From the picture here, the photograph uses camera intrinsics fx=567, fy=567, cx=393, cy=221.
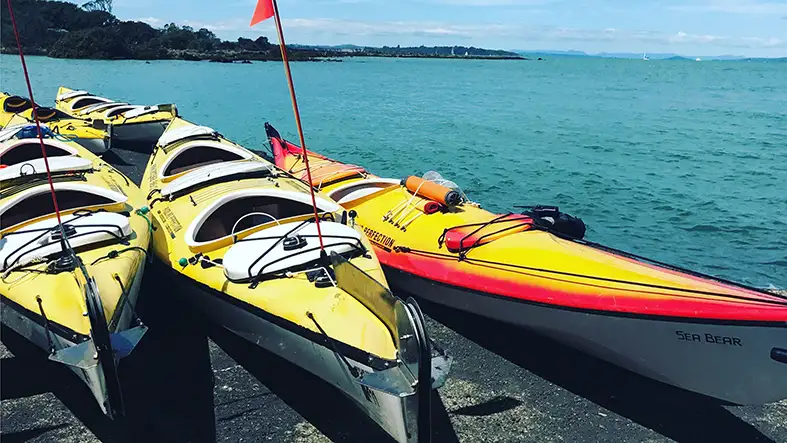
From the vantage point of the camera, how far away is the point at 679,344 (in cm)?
562

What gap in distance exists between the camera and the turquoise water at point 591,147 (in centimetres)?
1550

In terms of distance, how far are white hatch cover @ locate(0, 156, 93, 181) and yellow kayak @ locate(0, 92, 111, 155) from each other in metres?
7.53

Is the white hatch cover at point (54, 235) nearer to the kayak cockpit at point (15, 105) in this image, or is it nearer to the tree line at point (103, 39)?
the kayak cockpit at point (15, 105)

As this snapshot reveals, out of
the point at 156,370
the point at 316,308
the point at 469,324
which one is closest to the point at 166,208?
the point at 156,370

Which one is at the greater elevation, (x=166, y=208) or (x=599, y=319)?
(x=166, y=208)

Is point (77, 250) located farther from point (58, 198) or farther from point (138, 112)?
point (138, 112)

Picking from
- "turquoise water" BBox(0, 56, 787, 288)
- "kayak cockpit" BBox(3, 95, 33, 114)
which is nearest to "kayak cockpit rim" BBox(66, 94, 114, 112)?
"kayak cockpit" BBox(3, 95, 33, 114)

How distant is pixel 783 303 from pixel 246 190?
6331 mm

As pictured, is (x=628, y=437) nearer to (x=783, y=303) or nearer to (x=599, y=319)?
(x=599, y=319)

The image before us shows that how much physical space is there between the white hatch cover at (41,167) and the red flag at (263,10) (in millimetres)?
5365

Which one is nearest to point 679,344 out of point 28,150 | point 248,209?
point 248,209

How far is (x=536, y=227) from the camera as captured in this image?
7.79 meters

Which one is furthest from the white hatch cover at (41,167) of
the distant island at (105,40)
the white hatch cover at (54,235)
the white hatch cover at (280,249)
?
the distant island at (105,40)

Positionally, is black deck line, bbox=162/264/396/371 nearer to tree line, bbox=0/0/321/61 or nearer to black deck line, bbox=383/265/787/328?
black deck line, bbox=383/265/787/328
